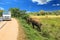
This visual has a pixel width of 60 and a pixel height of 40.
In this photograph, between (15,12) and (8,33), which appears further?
(15,12)

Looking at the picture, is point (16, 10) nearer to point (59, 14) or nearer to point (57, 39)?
point (59, 14)

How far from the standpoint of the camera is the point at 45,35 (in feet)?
34.2

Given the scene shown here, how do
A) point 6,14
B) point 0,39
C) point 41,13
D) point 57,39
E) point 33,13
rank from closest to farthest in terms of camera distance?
1. point 0,39
2. point 57,39
3. point 6,14
4. point 33,13
5. point 41,13

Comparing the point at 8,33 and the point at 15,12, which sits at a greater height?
the point at 15,12

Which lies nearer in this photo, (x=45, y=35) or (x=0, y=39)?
(x=0, y=39)

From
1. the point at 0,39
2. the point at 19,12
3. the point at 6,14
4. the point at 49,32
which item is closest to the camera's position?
the point at 0,39

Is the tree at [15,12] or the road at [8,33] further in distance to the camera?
the tree at [15,12]

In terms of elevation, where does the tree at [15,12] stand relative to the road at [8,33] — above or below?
above

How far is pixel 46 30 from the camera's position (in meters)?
10.8

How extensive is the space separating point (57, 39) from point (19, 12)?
65.6 feet

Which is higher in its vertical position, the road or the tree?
the tree

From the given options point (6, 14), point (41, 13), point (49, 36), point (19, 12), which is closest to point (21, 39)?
point (49, 36)

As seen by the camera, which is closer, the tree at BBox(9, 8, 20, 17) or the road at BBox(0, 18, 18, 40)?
the road at BBox(0, 18, 18, 40)

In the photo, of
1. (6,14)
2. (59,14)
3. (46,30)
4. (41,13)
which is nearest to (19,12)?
(41,13)
